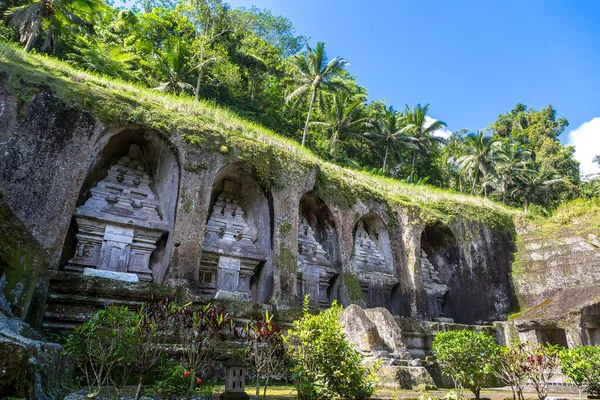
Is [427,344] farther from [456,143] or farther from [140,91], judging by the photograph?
[456,143]

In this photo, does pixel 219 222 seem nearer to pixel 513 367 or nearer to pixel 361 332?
pixel 361 332

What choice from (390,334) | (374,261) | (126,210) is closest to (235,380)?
(390,334)

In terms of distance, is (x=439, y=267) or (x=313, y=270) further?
(x=439, y=267)

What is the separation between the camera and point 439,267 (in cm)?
1684

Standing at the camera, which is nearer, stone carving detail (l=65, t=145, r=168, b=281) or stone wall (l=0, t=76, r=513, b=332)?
stone wall (l=0, t=76, r=513, b=332)

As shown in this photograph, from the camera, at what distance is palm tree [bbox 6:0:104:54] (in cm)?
1595

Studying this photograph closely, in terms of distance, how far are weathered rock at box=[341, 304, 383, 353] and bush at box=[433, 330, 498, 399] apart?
159cm

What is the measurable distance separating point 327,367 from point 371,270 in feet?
34.3

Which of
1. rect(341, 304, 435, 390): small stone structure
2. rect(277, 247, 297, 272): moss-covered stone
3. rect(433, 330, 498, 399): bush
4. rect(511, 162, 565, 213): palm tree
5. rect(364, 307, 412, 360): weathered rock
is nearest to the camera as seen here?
rect(433, 330, 498, 399): bush

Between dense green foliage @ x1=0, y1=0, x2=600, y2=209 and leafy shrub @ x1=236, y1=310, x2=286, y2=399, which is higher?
dense green foliage @ x1=0, y1=0, x2=600, y2=209

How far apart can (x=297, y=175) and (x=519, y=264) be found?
Answer: 30.7 ft

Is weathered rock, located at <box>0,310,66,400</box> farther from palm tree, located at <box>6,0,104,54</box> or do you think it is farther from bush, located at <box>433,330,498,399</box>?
palm tree, located at <box>6,0,104,54</box>

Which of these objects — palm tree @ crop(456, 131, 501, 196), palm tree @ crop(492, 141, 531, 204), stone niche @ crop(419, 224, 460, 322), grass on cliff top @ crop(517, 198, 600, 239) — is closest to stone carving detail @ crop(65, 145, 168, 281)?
stone niche @ crop(419, 224, 460, 322)

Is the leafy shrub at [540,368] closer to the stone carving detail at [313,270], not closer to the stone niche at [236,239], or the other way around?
the stone niche at [236,239]
